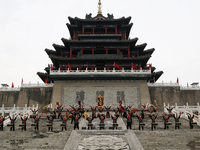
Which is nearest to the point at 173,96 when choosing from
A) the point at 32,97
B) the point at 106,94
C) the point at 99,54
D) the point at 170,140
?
the point at 106,94

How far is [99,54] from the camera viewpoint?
1184 inches

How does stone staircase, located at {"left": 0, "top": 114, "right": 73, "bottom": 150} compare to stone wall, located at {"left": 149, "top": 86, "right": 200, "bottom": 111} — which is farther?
stone wall, located at {"left": 149, "top": 86, "right": 200, "bottom": 111}

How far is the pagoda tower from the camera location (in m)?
25.1

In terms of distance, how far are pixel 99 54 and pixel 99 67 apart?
259cm

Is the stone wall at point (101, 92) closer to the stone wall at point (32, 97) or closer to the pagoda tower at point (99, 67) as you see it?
the pagoda tower at point (99, 67)

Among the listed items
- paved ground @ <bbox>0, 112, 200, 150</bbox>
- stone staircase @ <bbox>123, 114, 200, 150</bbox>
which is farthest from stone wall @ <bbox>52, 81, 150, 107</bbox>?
stone staircase @ <bbox>123, 114, 200, 150</bbox>

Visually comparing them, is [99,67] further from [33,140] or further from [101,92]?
[33,140]

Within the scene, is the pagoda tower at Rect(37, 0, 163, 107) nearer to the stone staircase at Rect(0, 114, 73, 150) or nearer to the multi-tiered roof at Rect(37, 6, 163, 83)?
the multi-tiered roof at Rect(37, 6, 163, 83)

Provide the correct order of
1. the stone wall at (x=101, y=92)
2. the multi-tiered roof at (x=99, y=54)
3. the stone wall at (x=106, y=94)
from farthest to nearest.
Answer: the multi-tiered roof at (x=99, y=54) → the stone wall at (x=106, y=94) → the stone wall at (x=101, y=92)

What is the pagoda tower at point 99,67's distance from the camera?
2509 cm

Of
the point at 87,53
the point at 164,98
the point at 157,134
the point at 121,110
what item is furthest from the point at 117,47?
the point at 157,134

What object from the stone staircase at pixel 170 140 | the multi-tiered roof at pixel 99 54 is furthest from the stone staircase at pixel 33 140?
the multi-tiered roof at pixel 99 54

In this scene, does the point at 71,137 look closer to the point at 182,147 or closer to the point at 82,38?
the point at 182,147

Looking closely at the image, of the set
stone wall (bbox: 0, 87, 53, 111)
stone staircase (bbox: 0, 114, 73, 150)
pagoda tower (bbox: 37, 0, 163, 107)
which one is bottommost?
stone staircase (bbox: 0, 114, 73, 150)
